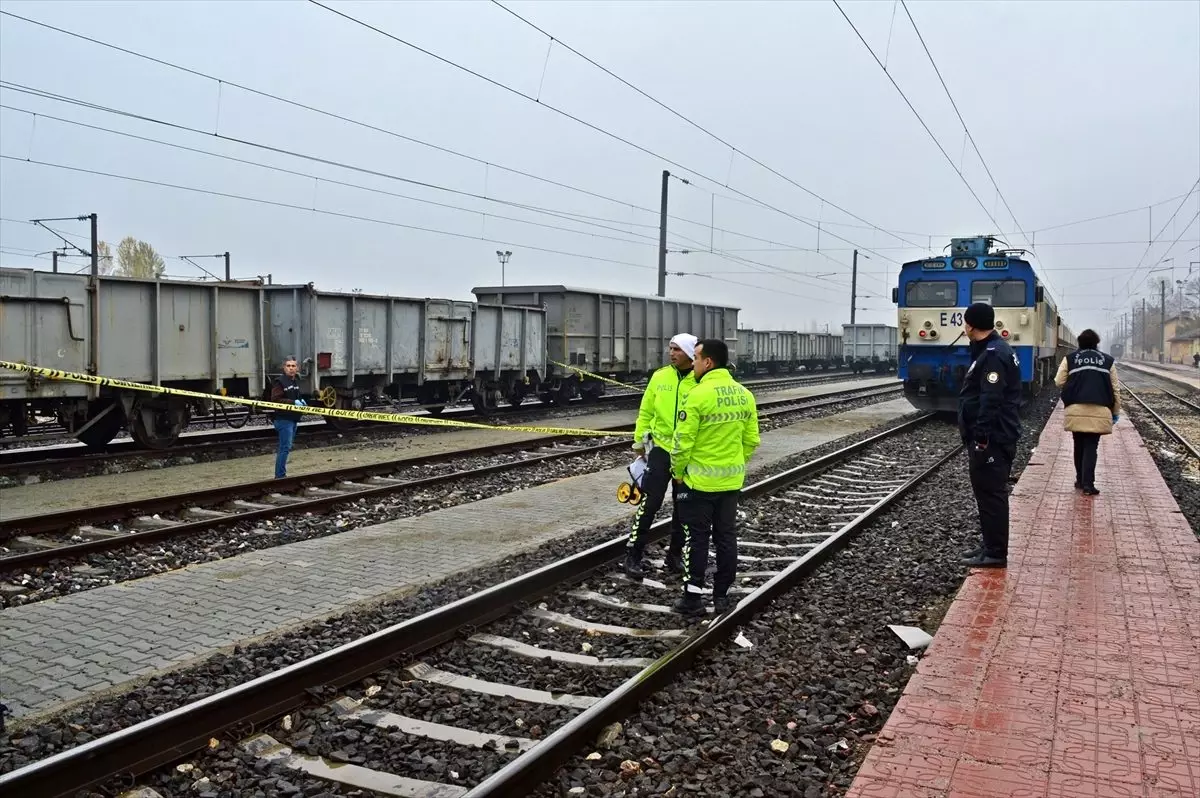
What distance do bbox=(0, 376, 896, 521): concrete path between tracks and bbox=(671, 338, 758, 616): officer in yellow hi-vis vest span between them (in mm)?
6545

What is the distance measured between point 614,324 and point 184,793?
21558 millimetres

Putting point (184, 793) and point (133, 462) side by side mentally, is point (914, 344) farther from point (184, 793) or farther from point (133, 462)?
point (184, 793)

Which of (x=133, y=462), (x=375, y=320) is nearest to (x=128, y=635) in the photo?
(x=133, y=462)

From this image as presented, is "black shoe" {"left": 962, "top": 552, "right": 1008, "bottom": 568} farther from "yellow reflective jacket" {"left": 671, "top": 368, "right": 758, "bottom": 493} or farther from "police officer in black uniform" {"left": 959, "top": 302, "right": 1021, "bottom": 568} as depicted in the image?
"yellow reflective jacket" {"left": 671, "top": 368, "right": 758, "bottom": 493}

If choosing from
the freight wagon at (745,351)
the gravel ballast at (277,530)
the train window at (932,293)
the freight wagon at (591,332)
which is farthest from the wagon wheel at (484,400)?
the freight wagon at (745,351)

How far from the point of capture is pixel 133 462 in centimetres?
1230

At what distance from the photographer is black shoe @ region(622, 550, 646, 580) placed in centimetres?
661

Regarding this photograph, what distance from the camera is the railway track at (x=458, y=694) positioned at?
361 centimetres

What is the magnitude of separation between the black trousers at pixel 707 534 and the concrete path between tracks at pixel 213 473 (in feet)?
21.4

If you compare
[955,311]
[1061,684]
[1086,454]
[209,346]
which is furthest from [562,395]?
[1061,684]

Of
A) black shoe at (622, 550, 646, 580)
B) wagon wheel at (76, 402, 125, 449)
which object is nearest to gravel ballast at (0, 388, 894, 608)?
black shoe at (622, 550, 646, 580)

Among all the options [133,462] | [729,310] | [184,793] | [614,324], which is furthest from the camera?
[729,310]

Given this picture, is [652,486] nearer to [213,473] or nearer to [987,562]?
[987,562]

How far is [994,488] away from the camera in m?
6.50
